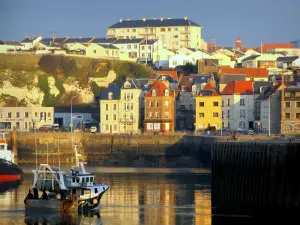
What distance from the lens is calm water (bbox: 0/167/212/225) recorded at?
7200 centimetres

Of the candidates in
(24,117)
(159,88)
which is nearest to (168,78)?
(159,88)

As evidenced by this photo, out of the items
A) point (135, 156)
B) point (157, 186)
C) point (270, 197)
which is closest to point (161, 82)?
point (135, 156)

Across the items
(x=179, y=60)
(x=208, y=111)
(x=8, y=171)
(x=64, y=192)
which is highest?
(x=179, y=60)

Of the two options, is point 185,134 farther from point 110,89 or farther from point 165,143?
point 110,89

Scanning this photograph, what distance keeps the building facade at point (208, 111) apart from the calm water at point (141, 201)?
2436 cm

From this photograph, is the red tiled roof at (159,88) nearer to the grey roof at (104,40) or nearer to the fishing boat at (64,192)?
the grey roof at (104,40)

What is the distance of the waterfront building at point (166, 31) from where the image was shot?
192 m

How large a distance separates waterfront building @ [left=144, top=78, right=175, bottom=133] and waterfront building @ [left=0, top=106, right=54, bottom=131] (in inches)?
471

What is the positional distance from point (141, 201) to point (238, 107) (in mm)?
53190

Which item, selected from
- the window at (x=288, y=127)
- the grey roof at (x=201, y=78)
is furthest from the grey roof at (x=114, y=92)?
the window at (x=288, y=127)

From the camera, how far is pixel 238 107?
440 feet

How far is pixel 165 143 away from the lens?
404 feet

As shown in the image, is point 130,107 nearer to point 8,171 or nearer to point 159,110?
point 159,110

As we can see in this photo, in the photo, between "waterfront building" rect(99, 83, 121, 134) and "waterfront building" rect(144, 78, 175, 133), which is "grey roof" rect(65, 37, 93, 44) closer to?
"waterfront building" rect(99, 83, 121, 134)
